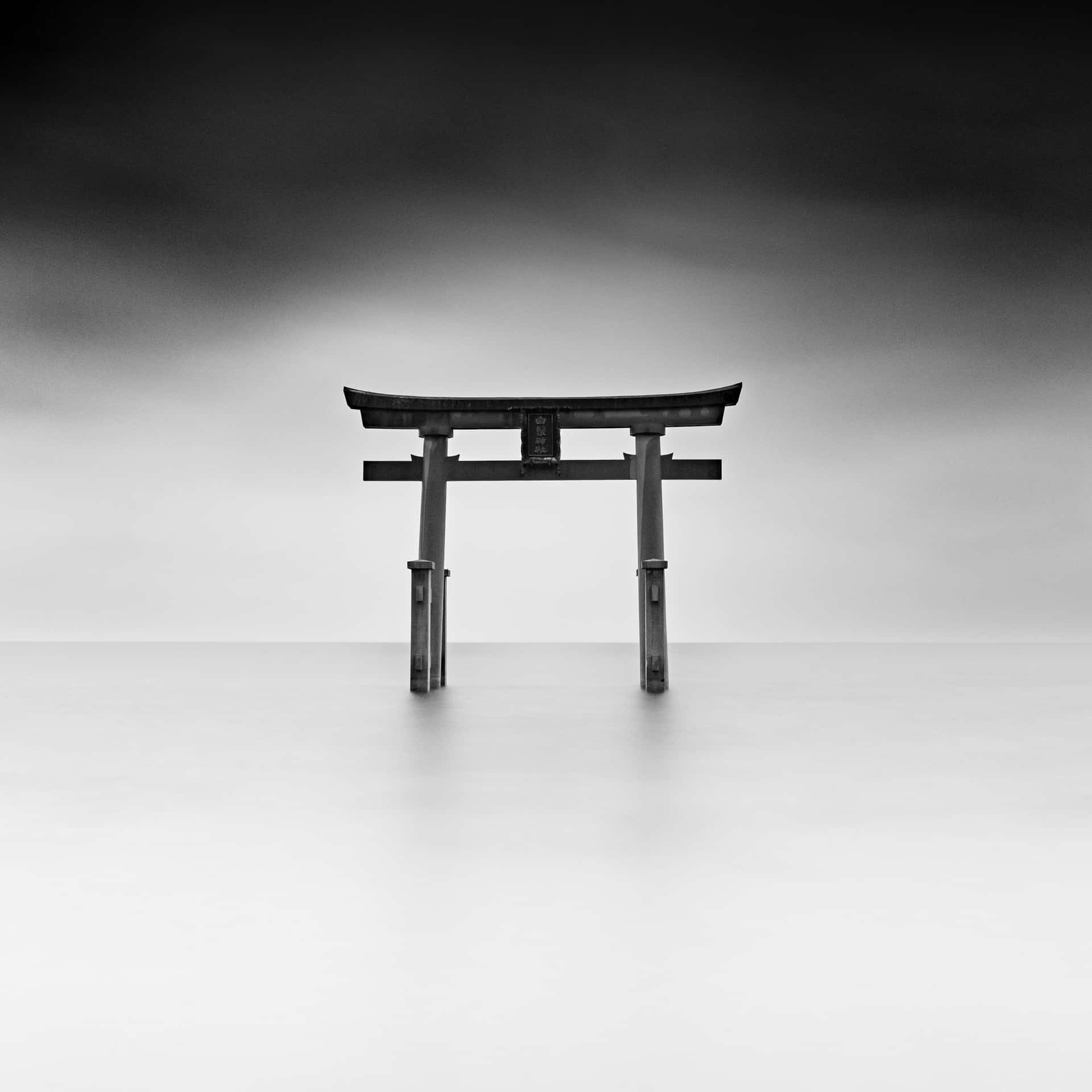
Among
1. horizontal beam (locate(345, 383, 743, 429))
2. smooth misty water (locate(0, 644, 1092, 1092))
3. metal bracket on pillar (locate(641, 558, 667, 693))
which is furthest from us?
horizontal beam (locate(345, 383, 743, 429))

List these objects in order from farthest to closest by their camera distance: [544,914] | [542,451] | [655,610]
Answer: [542,451] → [655,610] → [544,914]

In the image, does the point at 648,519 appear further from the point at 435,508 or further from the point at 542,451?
the point at 435,508

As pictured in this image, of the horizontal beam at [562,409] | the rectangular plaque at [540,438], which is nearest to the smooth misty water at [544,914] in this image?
the rectangular plaque at [540,438]

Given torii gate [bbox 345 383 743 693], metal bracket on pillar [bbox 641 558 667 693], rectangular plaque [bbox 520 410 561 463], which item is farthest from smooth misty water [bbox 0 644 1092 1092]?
rectangular plaque [bbox 520 410 561 463]

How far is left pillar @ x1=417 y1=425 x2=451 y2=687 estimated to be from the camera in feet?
25.5

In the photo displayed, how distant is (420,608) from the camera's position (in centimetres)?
746

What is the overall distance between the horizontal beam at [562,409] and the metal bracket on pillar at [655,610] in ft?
4.25

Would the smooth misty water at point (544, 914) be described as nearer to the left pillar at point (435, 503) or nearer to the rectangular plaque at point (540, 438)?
the left pillar at point (435, 503)

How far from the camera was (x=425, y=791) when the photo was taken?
3.71 meters

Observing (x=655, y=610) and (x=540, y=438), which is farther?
(x=540, y=438)

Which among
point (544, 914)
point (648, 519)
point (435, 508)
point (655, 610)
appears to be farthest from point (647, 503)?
point (544, 914)

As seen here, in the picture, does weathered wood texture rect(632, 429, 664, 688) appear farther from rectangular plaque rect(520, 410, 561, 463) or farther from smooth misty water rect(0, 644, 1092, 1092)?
smooth misty water rect(0, 644, 1092, 1092)

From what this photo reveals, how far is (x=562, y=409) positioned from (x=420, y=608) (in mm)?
2147

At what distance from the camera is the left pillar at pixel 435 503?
7766mm
